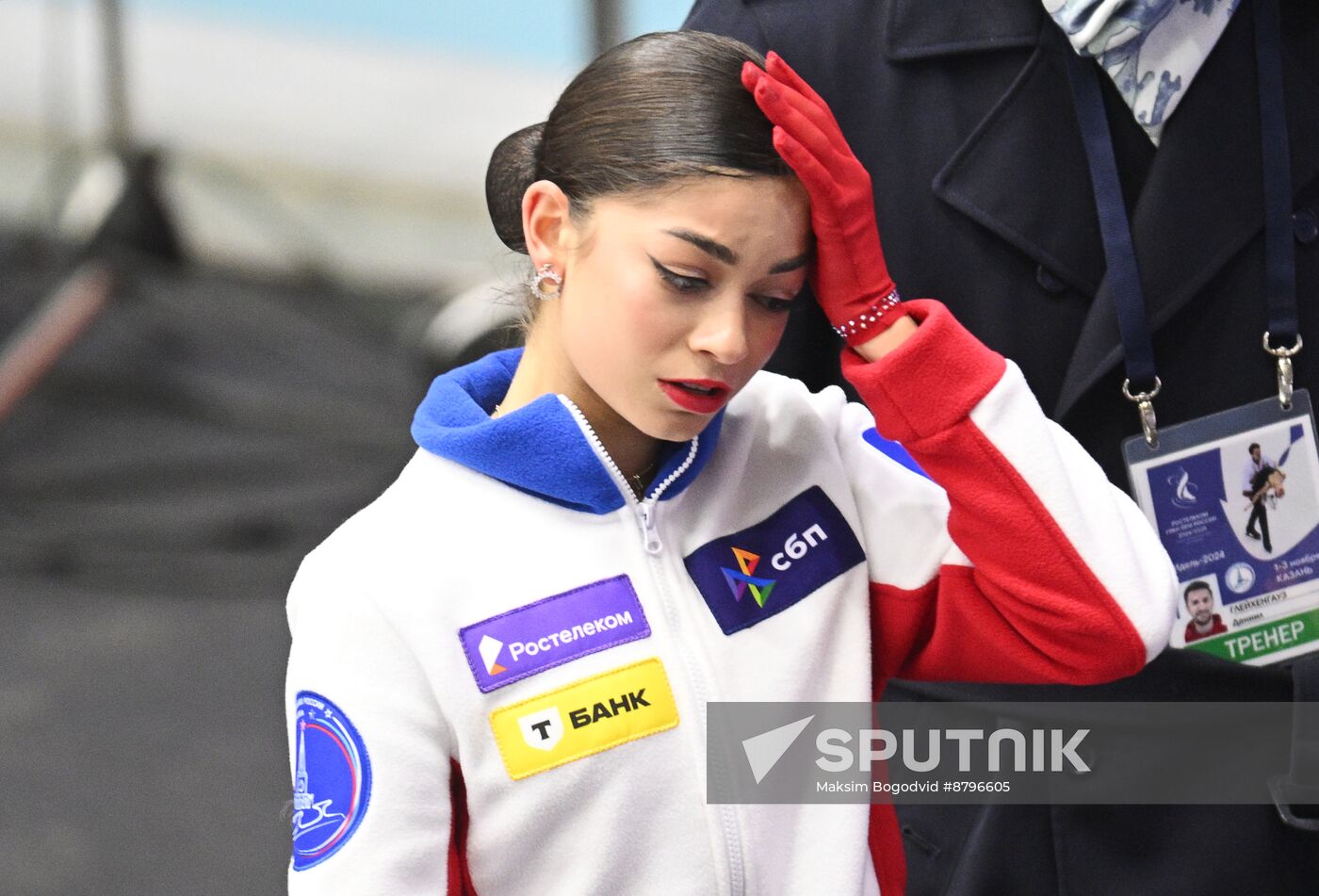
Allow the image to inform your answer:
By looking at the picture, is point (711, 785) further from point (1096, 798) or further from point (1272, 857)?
point (1272, 857)

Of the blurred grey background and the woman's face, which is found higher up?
the woman's face

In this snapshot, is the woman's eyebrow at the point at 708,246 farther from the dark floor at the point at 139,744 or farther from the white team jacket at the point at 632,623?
the dark floor at the point at 139,744

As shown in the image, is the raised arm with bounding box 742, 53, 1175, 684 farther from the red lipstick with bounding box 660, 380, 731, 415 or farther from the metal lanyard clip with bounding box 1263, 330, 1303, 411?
the metal lanyard clip with bounding box 1263, 330, 1303, 411

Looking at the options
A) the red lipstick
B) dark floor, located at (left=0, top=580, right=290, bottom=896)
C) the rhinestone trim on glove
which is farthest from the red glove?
dark floor, located at (left=0, top=580, right=290, bottom=896)

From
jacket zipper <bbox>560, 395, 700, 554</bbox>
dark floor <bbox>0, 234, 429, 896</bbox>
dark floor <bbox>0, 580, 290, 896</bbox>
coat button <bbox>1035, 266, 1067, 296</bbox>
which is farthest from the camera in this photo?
dark floor <bbox>0, 234, 429, 896</bbox>

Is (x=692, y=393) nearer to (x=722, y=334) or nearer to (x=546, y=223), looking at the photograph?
(x=722, y=334)

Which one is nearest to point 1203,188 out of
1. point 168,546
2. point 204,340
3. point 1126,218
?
point 1126,218

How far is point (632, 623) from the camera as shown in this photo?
135 centimetres

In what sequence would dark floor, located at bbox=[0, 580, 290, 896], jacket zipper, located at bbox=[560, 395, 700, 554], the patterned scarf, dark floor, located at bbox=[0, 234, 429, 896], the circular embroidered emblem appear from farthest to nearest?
1. dark floor, located at bbox=[0, 234, 429, 896]
2. dark floor, located at bbox=[0, 580, 290, 896]
3. the patterned scarf
4. jacket zipper, located at bbox=[560, 395, 700, 554]
5. the circular embroidered emblem

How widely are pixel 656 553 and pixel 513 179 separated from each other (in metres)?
0.32

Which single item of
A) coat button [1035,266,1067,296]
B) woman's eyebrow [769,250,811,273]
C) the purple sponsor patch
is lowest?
the purple sponsor patch

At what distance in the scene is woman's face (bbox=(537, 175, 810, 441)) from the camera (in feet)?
4.18

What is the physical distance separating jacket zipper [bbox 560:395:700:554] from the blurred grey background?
0.26m

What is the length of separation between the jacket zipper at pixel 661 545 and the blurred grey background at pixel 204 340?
0.90 feet
